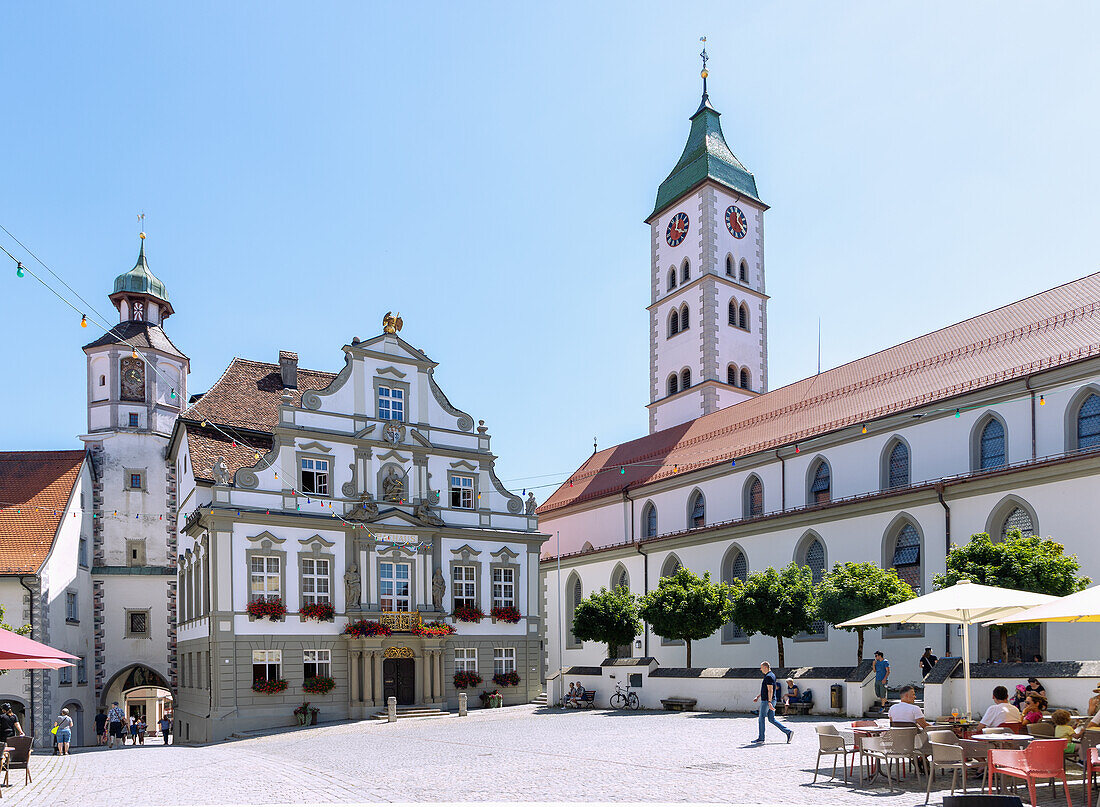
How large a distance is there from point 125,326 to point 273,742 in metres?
24.7

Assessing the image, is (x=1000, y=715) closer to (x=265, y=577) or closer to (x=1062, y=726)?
(x=1062, y=726)

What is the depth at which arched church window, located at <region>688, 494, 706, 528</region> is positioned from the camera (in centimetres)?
4400

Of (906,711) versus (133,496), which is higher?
(133,496)

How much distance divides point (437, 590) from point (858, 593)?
1624 cm

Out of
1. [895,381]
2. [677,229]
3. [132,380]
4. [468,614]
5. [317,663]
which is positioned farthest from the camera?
[677,229]

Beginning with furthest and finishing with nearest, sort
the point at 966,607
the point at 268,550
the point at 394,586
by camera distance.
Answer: the point at 394,586, the point at 268,550, the point at 966,607

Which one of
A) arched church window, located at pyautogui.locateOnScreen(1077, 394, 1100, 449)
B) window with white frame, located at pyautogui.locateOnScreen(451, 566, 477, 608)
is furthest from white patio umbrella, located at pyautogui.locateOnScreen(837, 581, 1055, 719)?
window with white frame, located at pyautogui.locateOnScreen(451, 566, 477, 608)

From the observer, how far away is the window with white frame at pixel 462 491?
40156 millimetres

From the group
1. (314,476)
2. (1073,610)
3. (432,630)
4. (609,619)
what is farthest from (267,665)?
(1073,610)

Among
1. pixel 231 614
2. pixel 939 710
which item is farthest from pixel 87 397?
pixel 939 710

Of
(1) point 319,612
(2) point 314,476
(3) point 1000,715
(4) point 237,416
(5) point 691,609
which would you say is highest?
(4) point 237,416

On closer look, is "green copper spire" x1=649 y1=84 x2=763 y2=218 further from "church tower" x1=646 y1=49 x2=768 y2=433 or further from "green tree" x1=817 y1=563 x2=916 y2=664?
"green tree" x1=817 y1=563 x2=916 y2=664

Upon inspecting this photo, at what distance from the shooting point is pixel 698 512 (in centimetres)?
4431

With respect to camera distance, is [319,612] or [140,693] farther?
[140,693]
